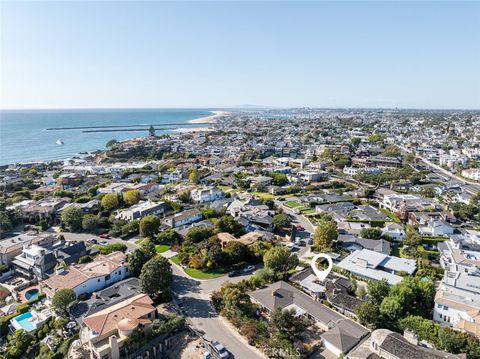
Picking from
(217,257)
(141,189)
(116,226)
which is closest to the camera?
(217,257)

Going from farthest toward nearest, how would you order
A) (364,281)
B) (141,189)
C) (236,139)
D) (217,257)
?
(236,139), (141,189), (217,257), (364,281)

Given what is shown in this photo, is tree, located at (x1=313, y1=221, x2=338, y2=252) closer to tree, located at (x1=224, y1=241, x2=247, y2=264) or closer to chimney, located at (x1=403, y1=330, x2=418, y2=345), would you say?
tree, located at (x1=224, y1=241, x2=247, y2=264)

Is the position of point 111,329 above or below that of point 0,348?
above

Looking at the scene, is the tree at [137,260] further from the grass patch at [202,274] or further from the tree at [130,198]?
the tree at [130,198]

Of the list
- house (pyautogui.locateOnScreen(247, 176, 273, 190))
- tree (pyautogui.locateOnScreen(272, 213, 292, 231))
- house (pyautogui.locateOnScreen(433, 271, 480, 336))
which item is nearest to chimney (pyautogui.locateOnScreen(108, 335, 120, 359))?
house (pyautogui.locateOnScreen(433, 271, 480, 336))

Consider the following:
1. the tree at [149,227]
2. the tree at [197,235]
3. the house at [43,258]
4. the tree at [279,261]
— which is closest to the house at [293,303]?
the tree at [279,261]

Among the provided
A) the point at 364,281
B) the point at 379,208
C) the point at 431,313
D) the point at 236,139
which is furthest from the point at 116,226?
the point at 236,139

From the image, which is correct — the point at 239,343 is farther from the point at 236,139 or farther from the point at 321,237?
the point at 236,139
